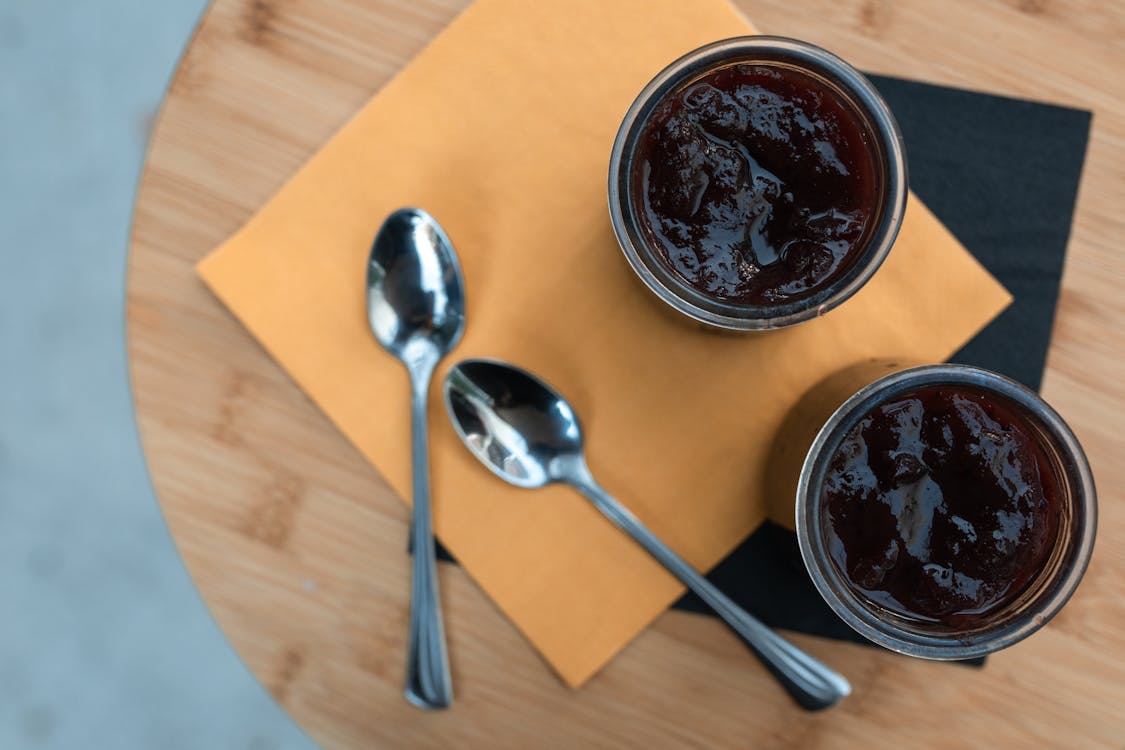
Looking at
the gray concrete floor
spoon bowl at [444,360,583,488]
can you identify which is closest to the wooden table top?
spoon bowl at [444,360,583,488]

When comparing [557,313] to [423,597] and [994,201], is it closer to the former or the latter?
[423,597]

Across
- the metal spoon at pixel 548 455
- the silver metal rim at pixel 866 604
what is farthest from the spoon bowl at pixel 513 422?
the silver metal rim at pixel 866 604

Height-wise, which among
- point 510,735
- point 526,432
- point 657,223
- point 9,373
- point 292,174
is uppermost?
point 657,223

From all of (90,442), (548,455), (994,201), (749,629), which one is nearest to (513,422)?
(548,455)

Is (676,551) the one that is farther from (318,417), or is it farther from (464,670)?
(318,417)

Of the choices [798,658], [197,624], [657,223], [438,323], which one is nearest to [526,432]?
[438,323]

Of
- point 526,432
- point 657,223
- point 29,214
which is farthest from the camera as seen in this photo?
point 29,214
